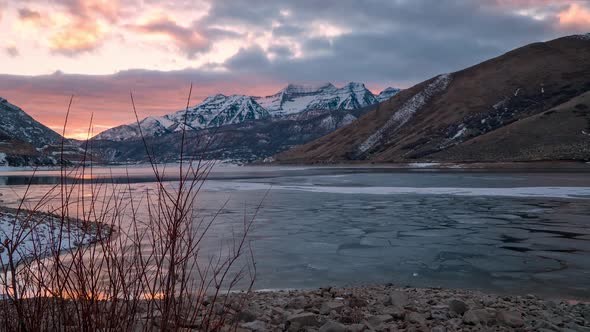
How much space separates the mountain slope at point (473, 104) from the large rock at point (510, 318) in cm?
10976

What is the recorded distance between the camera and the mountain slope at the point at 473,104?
464 ft

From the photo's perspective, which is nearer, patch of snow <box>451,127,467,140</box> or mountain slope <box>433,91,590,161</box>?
mountain slope <box>433,91,590,161</box>

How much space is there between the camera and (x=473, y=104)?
538 feet

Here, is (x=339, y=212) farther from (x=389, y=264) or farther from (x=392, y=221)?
(x=389, y=264)

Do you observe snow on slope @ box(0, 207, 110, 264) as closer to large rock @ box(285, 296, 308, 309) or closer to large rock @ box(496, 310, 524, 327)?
large rock @ box(285, 296, 308, 309)

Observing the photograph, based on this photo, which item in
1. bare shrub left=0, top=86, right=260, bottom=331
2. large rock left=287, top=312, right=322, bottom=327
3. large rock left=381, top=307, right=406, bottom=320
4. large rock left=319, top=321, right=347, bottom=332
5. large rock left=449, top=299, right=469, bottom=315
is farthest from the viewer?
large rock left=449, top=299, right=469, bottom=315

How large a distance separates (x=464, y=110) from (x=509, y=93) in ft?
54.2

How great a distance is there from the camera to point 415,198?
32.5 meters

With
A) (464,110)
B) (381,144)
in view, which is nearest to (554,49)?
(464,110)

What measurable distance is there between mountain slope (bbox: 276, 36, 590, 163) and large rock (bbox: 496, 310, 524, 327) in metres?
110

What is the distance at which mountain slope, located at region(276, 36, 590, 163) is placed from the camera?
141375 millimetres

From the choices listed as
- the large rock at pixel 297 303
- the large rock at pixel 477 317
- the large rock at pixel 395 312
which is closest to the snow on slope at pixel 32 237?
the large rock at pixel 297 303

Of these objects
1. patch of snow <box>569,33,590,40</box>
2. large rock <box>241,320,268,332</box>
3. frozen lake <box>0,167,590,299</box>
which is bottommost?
frozen lake <box>0,167,590,299</box>

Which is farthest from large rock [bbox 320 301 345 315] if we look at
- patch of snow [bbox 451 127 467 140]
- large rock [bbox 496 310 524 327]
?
patch of snow [bbox 451 127 467 140]
